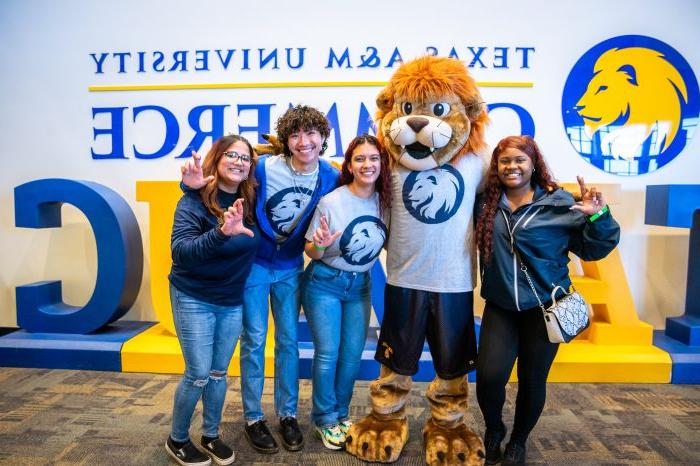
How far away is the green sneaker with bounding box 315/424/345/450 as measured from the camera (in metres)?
2.06

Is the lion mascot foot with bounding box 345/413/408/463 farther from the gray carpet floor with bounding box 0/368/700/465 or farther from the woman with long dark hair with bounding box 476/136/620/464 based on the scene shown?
the woman with long dark hair with bounding box 476/136/620/464

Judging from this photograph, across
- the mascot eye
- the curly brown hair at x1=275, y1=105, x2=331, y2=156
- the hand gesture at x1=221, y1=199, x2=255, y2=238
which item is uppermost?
the mascot eye

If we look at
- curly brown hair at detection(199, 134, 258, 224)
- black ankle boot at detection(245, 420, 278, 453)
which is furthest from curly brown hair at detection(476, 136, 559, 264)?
black ankle boot at detection(245, 420, 278, 453)

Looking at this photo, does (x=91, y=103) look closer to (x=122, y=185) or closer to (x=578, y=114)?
(x=122, y=185)

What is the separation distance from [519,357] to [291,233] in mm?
1086

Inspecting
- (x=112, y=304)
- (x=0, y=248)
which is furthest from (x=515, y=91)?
(x=0, y=248)

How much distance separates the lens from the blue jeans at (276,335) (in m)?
2.01

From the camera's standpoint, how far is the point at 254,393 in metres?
2.09

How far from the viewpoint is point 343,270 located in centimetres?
196

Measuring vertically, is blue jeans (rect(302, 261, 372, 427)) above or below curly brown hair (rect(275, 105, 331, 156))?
below

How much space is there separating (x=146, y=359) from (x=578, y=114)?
3385 mm

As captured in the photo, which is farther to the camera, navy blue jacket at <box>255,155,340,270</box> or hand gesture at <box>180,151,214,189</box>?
navy blue jacket at <box>255,155,340,270</box>

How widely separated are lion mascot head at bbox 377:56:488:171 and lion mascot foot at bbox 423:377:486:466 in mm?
981

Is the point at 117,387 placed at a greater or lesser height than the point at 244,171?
lesser
